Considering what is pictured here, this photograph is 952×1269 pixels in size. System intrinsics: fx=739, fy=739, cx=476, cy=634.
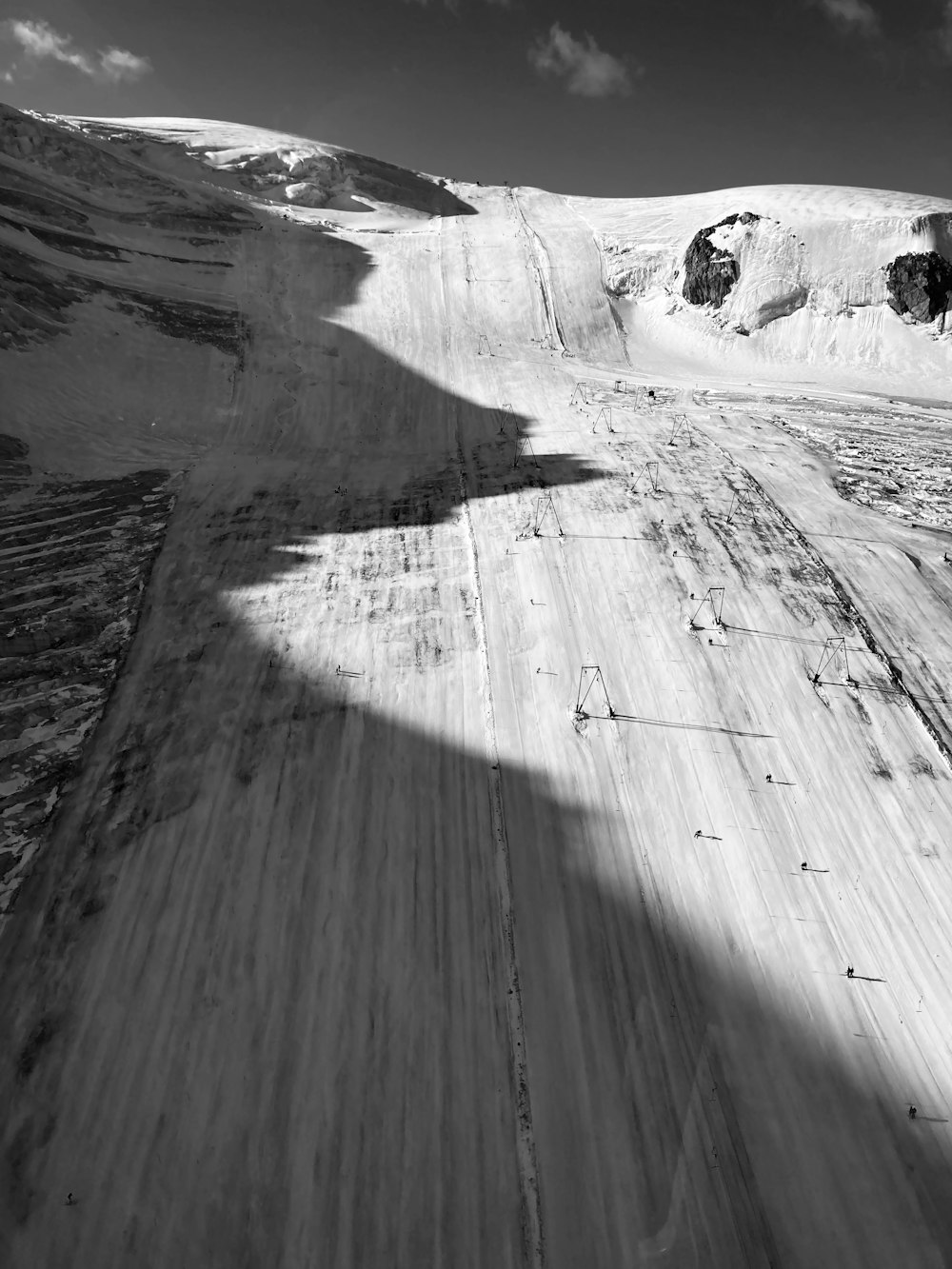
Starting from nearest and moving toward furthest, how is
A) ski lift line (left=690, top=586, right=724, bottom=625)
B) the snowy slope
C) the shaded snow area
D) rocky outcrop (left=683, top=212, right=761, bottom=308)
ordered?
the shaded snow area, ski lift line (left=690, top=586, right=724, bottom=625), the snowy slope, rocky outcrop (left=683, top=212, right=761, bottom=308)

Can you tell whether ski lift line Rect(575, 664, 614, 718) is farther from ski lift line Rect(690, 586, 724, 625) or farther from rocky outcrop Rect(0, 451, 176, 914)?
rocky outcrop Rect(0, 451, 176, 914)

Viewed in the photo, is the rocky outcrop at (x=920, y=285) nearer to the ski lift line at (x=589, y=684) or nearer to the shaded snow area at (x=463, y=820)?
the shaded snow area at (x=463, y=820)

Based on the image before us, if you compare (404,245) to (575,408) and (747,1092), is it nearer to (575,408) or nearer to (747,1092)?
(575,408)

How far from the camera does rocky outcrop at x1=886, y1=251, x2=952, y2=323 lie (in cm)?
3725

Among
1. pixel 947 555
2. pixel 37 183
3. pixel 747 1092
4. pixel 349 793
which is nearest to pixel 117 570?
pixel 349 793

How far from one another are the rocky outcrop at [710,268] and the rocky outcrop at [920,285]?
790 centimetres

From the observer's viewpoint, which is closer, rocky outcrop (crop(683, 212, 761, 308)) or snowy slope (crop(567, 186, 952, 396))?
snowy slope (crop(567, 186, 952, 396))

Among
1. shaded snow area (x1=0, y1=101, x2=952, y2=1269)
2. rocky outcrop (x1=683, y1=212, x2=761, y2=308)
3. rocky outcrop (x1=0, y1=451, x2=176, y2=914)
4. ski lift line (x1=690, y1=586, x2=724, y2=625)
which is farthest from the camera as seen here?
rocky outcrop (x1=683, y1=212, x2=761, y2=308)

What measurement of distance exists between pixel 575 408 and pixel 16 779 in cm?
2451

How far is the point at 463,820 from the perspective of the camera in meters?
13.8

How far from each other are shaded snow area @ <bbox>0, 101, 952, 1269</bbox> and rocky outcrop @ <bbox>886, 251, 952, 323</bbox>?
36.4 feet

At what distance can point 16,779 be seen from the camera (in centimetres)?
1411

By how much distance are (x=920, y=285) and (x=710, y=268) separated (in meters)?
10.6

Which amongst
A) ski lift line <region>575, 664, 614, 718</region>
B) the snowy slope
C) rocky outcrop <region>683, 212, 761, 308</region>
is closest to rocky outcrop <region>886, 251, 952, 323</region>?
the snowy slope
